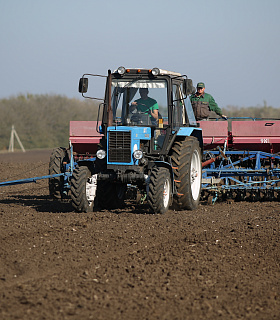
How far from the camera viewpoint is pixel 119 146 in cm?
920

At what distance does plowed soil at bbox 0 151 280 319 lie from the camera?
483cm

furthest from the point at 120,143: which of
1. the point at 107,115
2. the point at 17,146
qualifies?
the point at 17,146

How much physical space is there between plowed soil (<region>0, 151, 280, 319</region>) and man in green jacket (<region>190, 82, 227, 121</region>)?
119 inches

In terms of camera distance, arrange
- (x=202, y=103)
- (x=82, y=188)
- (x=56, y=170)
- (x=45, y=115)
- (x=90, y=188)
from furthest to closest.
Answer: (x=45, y=115)
(x=202, y=103)
(x=56, y=170)
(x=90, y=188)
(x=82, y=188)

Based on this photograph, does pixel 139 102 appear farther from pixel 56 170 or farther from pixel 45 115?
pixel 45 115

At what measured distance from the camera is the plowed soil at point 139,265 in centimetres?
483

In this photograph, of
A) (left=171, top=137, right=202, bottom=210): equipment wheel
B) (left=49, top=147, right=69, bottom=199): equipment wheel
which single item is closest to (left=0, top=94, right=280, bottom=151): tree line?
(left=49, top=147, right=69, bottom=199): equipment wheel

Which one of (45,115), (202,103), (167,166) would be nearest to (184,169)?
(167,166)

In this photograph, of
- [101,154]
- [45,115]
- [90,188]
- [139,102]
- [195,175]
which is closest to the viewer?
[90,188]

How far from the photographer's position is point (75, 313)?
15.3 ft

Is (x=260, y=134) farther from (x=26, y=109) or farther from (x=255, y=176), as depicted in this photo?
(x=26, y=109)

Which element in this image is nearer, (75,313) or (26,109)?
(75,313)

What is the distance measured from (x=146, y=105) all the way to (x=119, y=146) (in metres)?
0.91

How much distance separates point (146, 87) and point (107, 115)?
810mm
